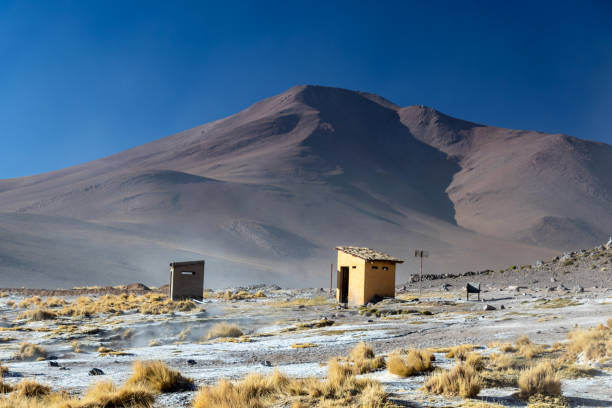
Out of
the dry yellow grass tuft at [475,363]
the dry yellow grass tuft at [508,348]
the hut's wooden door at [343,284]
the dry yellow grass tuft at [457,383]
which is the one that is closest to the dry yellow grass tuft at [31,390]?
the dry yellow grass tuft at [457,383]

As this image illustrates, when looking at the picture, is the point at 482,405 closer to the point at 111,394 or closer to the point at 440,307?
the point at 111,394

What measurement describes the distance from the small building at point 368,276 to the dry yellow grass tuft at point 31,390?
20.8 m

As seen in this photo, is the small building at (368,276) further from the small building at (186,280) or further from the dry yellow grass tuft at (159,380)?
the dry yellow grass tuft at (159,380)

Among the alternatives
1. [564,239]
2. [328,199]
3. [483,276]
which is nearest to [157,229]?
[328,199]

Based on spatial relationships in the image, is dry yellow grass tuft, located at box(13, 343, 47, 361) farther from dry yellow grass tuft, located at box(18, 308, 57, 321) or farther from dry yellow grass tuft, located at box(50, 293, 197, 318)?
dry yellow grass tuft, located at box(50, 293, 197, 318)

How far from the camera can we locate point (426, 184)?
168 meters

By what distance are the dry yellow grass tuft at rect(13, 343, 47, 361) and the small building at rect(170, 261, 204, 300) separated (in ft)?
54.7

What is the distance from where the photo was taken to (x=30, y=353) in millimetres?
14938

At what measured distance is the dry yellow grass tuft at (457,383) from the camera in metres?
7.27

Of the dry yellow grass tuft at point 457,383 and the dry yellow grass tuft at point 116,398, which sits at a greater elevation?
the dry yellow grass tuft at point 457,383

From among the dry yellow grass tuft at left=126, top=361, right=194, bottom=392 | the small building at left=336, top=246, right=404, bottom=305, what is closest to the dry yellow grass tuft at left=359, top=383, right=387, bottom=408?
the dry yellow grass tuft at left=126, top=361, right=194, bottom=392

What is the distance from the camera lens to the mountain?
7869 cm

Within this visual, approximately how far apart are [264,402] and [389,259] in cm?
2251

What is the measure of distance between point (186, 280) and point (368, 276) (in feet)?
37.8
